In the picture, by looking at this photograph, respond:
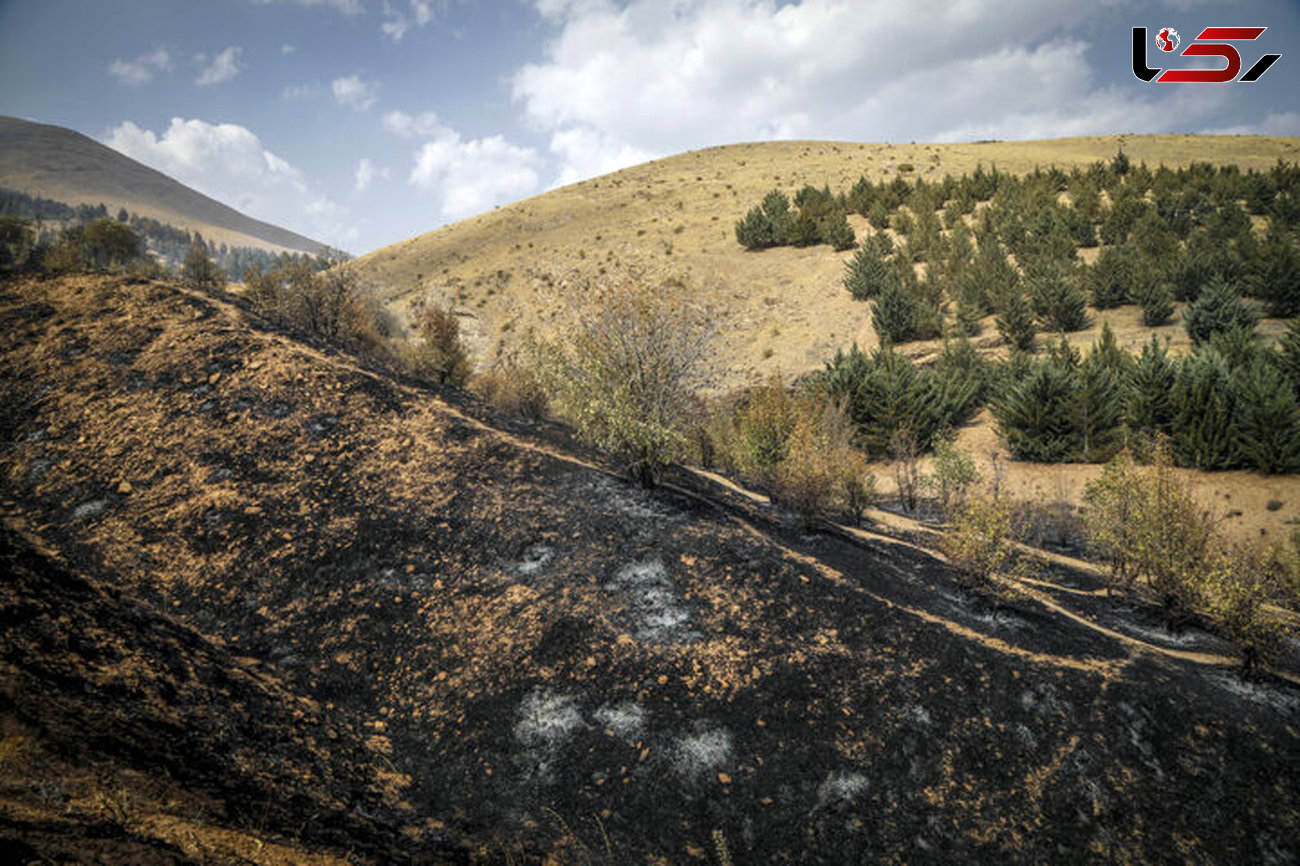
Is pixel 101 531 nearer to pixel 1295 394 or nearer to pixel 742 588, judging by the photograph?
pixel 742 588

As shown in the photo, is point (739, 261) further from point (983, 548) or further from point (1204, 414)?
point (983, 548)

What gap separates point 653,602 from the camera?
5.79 metres

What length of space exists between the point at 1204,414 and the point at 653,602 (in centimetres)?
1264

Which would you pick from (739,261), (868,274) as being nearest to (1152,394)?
(868,274)

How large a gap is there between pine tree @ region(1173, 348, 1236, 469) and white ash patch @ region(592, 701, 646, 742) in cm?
1324

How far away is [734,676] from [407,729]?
9.13 feet

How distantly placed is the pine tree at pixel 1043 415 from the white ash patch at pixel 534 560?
1257 centimetres

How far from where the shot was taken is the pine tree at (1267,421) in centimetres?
1016

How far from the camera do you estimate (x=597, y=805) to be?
3.90 m

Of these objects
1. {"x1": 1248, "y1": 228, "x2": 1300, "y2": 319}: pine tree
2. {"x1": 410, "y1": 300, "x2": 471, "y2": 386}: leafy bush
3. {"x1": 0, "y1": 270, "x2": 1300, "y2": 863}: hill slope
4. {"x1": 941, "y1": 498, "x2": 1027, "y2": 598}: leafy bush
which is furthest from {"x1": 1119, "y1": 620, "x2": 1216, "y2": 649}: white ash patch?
{"x1": 1248, "y1": 228, "x2": 1300, "y2": 319}: pine tree

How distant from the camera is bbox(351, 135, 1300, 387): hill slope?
2470 centimetres

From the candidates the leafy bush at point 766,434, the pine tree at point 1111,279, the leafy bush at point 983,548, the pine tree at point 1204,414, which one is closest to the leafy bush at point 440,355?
the leafy bush at point 766,434

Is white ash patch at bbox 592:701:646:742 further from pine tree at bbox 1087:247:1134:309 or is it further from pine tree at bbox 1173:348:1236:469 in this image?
pine tree at bbox 1087:247:1134:309

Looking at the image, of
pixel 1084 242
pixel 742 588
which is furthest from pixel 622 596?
pixel 1084 242
